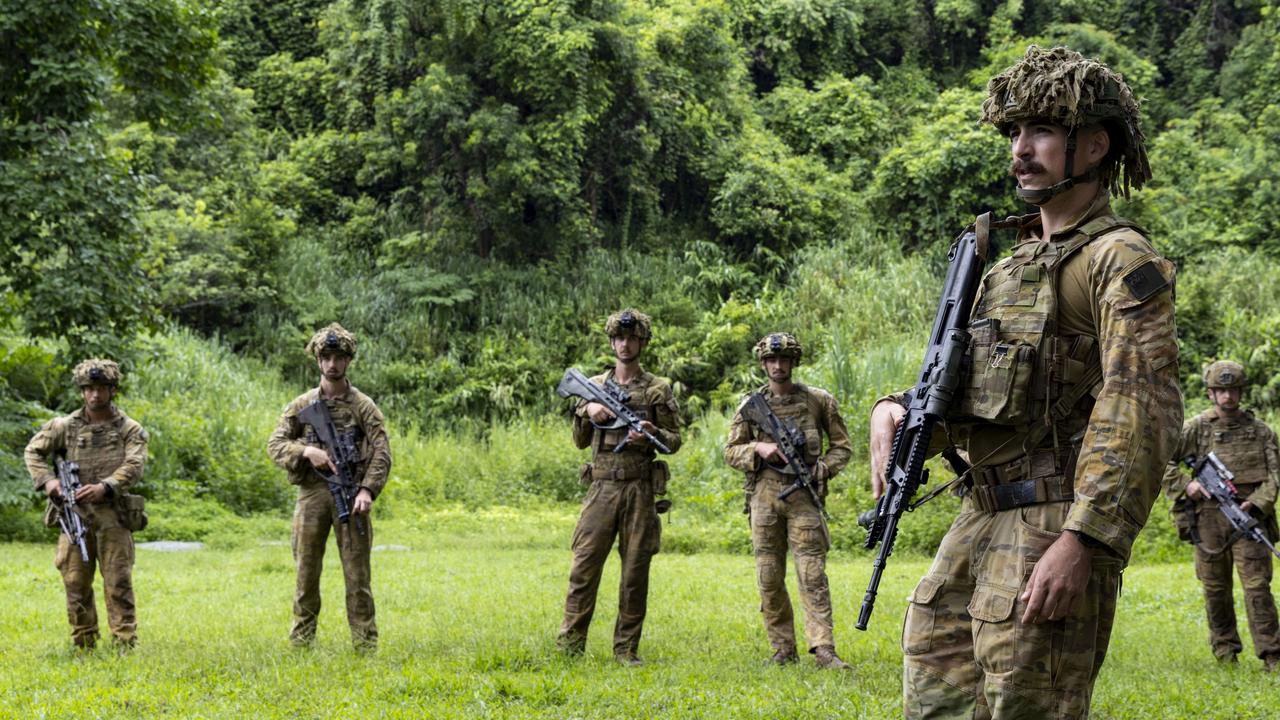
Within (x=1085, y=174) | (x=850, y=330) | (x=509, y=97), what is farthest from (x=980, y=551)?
(x=509, y=97)

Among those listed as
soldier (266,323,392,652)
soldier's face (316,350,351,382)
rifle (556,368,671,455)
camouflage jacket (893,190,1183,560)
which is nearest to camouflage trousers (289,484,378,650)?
soldier (266,323,392,652)

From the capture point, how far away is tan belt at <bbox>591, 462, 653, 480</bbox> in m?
8.38

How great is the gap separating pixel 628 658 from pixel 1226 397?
188 inches

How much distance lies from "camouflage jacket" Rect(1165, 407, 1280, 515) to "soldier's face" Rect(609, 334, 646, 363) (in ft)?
13.0

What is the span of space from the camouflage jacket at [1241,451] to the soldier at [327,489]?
18.9ft

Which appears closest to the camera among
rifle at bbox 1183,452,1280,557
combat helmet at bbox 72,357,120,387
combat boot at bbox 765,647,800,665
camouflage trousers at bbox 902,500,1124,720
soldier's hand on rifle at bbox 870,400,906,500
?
camouflage trousers at bbox 902,500,1124,720

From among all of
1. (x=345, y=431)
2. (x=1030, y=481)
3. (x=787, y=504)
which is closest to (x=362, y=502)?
(x=345, y=431)

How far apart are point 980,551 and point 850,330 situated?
18610 millimetres

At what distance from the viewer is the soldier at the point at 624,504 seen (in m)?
8.31

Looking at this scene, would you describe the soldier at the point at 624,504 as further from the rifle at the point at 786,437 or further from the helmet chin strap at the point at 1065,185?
the helmet chin strap at the point at 1065,185

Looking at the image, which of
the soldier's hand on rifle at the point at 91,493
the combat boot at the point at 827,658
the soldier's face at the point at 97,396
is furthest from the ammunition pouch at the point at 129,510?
the combat boot at the point at 827,658

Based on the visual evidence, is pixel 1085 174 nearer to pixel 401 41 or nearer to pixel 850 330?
pixel 850 330

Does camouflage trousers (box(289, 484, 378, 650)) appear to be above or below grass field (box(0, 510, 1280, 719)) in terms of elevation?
above

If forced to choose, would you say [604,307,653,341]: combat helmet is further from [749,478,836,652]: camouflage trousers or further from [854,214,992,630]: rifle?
[854,214,992,630]: rifle
